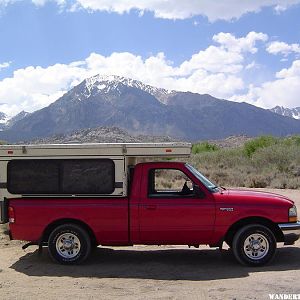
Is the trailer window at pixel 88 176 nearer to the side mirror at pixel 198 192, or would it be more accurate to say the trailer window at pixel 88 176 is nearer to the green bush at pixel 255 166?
the side mirror at pixel 198 192

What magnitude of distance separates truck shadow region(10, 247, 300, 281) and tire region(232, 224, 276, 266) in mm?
158

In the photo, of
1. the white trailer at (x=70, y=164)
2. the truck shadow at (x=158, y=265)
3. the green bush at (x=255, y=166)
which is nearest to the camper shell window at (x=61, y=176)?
the white trailer at (x=70, y=164)

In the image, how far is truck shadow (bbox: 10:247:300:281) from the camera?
9.01m

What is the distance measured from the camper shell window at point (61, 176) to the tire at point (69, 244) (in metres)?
0.66

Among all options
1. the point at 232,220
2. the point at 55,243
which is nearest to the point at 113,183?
the point at 55,243

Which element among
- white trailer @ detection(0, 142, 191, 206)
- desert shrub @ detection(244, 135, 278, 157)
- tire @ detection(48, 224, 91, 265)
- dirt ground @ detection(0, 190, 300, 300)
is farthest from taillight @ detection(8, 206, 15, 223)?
desert shrub @ detection(244, 135, 278, 157)

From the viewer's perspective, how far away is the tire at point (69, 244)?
9.58 metres

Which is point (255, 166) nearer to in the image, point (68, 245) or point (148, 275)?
point (68, 245)

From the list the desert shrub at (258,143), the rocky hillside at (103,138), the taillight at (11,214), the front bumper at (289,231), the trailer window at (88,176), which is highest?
the rocky hillside at (103,138)

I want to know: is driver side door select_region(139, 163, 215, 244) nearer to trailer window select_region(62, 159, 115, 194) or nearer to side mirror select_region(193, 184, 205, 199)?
side mirror select_region(193, 184, 205, 199)

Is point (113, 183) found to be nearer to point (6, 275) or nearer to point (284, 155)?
point (6, 275)

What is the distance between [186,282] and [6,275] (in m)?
3.03

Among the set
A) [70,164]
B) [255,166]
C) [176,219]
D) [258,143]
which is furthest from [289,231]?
[258,143]

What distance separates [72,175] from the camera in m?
9.69
